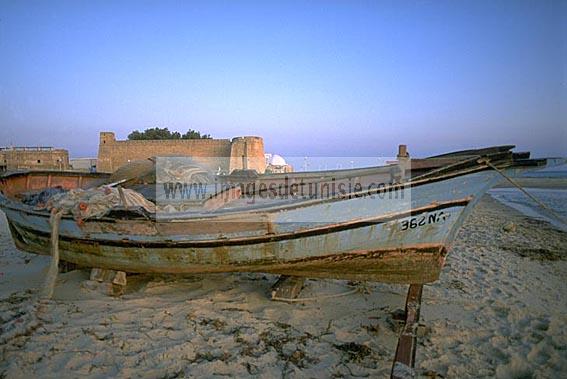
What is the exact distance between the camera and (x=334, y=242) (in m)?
3.29

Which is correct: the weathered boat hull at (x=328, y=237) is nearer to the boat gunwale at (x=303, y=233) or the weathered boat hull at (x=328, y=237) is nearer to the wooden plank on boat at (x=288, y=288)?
the boat gunwale at (x=303, y=233)

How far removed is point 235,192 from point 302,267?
5.65 feet

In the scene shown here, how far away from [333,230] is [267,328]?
3.80 ft

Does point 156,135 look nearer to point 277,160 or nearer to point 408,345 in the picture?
point 277,160

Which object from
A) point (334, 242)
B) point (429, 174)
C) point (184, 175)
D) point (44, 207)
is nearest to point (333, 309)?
point (334, 242)

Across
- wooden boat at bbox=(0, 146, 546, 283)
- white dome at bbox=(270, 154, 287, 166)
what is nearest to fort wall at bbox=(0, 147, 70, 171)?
white dome at bbox=(270, 154, 287, 166)

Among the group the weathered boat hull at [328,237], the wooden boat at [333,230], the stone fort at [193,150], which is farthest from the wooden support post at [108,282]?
the stone fort at [193,150]

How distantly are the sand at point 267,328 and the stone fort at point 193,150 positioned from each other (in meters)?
20.2

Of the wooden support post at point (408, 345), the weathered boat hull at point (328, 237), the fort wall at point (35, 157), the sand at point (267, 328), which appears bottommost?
the sand at point (267, 328)

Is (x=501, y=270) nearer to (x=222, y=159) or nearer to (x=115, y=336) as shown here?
(x=115, y=336)

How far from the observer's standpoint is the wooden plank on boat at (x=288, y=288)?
150 inches

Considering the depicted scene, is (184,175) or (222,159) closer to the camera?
(184,175)

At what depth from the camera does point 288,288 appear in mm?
3848

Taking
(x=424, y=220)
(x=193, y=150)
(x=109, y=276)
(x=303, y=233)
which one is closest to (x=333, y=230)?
(x=303, y=233)
